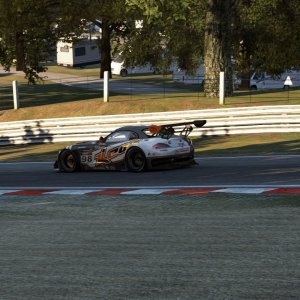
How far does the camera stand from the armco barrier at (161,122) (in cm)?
2353

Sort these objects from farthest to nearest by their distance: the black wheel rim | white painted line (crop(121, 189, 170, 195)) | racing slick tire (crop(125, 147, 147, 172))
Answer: the black wheel rim
racing slick tire (crop(125, 147, 147, 172))
white painted line (crop(121, 189, 170, 195))

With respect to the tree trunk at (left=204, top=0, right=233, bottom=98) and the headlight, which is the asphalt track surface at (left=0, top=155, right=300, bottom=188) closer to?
the headlight

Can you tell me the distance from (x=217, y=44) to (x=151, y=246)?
23.1 metres

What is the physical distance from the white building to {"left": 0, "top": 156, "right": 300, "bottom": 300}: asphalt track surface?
67.3 metres

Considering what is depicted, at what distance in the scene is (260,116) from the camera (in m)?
23.8

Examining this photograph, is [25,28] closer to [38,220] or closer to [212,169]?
Result: [212,169]

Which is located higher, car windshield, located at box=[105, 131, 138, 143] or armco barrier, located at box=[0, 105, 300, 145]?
car windshield, located at box=[105, 131, 138, 143]

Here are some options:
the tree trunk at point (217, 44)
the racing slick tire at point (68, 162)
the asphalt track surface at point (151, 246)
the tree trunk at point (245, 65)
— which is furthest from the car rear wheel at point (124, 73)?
the asphalt track surface at point (151, 246)

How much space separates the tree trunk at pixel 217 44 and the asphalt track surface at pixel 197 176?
1199cm

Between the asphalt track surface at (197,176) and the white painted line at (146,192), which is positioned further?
→ the asphalt track surface at (197,176)

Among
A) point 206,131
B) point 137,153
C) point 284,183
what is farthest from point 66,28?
point 284,183

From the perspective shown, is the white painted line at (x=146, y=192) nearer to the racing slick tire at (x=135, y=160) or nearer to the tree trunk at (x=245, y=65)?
the racing slick tire at (x=135, y=160)

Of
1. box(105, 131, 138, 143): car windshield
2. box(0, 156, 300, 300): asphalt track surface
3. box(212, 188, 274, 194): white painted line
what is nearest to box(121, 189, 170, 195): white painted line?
box(0, 156, 300, 300): asphalt track surface

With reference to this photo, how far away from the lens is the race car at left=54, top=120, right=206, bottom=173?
52.0 ft
